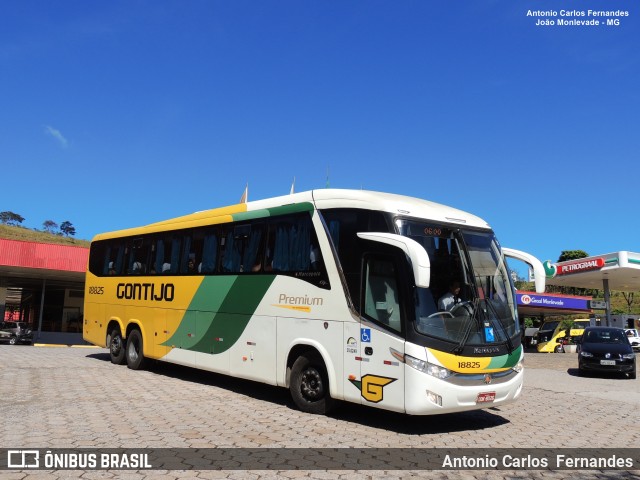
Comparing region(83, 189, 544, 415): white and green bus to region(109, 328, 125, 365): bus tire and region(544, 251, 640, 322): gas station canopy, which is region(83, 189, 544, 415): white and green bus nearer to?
region(109, 328, 125, 365): bus tire

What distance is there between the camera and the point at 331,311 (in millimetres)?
8414

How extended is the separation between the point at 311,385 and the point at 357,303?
1.69 meters

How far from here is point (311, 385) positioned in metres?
8.73

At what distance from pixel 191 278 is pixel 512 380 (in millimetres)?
6908

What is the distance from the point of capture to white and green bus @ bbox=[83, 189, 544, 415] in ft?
24.3

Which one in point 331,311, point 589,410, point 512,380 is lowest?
point 589,410

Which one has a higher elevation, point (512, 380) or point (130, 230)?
point (130, 230)

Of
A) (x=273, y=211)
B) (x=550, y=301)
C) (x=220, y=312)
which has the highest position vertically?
(x=273, y=211)

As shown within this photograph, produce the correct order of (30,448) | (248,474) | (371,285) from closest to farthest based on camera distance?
(248,474) < (30,448) < (371,285)

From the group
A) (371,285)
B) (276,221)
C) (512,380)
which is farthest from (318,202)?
(512,380)

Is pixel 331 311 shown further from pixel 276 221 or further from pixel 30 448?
pixel 30 448

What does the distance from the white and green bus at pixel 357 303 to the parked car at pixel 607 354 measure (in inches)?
401

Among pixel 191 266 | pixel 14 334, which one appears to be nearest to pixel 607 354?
pixel 191 266

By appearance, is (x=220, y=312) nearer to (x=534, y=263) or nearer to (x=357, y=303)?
(x=357, y=303)
